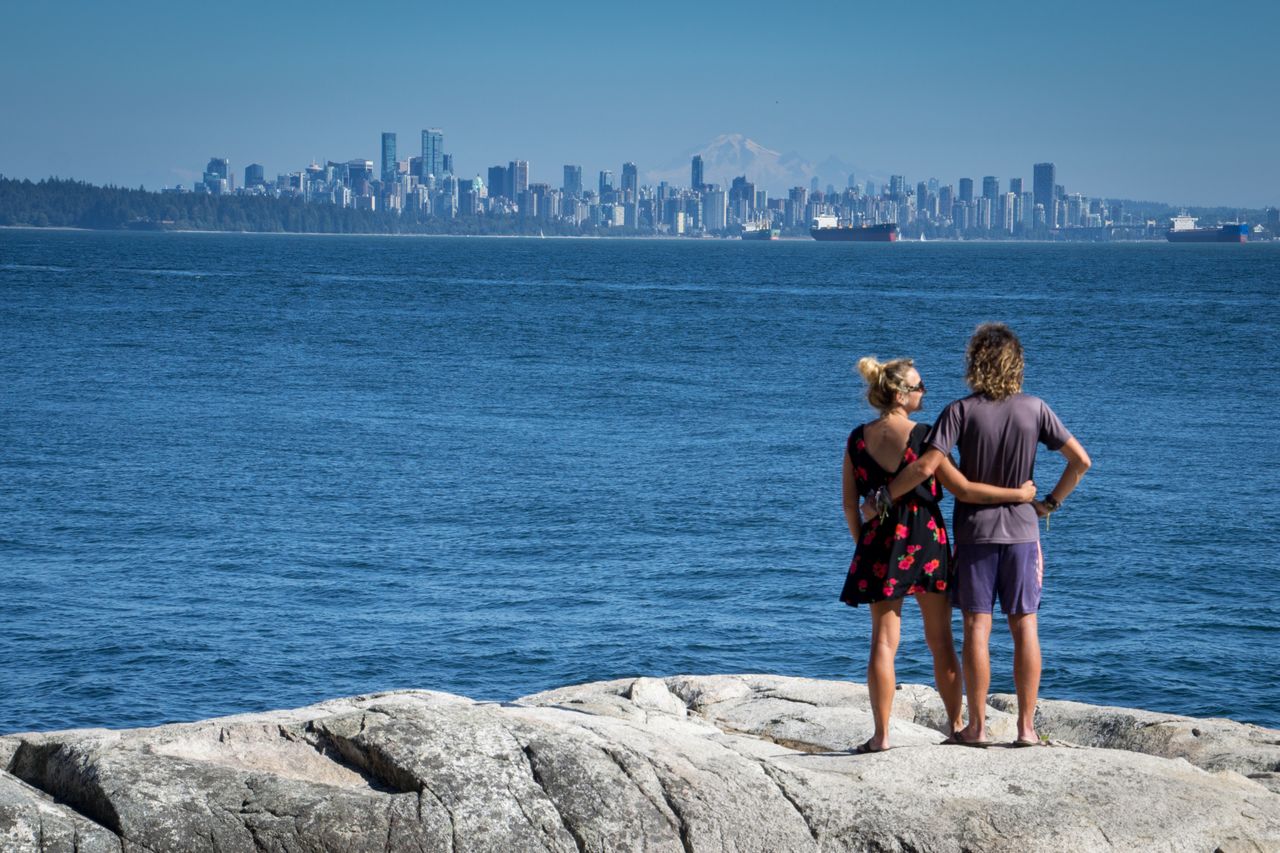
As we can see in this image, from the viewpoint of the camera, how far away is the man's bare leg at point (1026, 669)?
7.52m

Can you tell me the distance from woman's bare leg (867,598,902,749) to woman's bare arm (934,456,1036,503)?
65 centimetres

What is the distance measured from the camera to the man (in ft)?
23.6

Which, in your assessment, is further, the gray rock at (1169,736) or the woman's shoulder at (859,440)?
the gray rock at (1169,736)

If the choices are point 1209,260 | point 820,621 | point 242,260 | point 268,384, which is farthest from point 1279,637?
point 1209,260

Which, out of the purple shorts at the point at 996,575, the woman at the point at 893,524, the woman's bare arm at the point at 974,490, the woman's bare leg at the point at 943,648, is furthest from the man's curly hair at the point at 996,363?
the woman's bare leg at the point at 943,648

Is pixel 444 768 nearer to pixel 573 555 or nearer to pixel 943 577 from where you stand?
pixel 943 577

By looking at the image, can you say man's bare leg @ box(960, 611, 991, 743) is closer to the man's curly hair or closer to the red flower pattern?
the red flower pattern

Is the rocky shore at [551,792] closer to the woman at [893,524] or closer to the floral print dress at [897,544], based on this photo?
the woman at [893,524]

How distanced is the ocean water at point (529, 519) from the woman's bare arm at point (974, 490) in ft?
33.9

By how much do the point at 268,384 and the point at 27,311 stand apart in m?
34.3

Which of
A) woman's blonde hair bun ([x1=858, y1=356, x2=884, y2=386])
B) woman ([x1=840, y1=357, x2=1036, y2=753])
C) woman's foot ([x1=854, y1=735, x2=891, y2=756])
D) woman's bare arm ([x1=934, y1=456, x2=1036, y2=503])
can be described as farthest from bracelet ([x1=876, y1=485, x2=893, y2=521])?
woman's foot ([x1=854, y1=735, x2=891, y2=756])

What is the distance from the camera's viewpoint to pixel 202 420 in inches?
1523

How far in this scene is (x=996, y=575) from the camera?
293 inches

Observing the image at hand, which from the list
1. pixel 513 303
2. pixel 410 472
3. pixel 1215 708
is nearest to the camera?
pixel 1215 708
